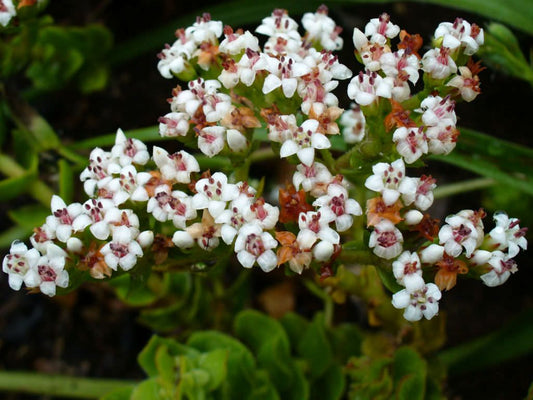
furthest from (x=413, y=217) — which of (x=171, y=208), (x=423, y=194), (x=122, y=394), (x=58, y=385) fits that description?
(x=58, y=385)

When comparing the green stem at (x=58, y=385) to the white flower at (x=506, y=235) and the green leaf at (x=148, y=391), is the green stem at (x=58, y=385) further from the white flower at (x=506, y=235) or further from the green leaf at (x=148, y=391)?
the white flower at (x=506, y=235)

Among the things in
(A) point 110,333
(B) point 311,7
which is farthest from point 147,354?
(B) point 311,7

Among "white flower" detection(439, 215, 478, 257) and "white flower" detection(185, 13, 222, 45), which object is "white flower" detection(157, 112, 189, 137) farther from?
"white flower" detection(439, 215, 478, 257)

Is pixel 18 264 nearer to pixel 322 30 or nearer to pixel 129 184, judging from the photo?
pixel 129 184

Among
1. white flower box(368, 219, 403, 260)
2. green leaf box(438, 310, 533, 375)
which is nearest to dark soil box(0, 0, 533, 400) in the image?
green leaf box(438, 310, 533, 375)

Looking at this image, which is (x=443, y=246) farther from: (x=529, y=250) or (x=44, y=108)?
(x=44, y=108)
